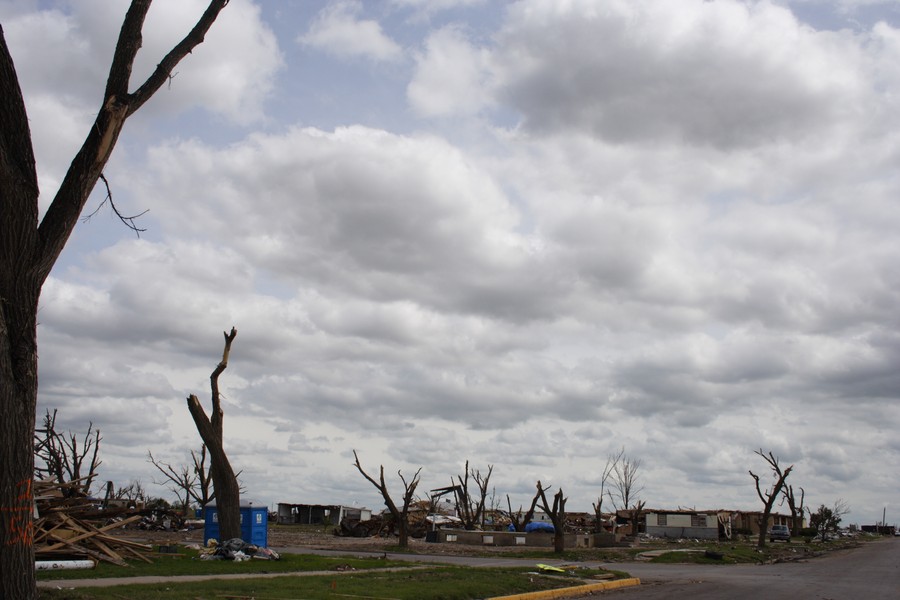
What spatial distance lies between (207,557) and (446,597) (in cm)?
812

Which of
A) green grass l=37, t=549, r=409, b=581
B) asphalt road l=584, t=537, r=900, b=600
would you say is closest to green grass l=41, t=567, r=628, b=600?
green grass l=37, t=549, r=409, b=581

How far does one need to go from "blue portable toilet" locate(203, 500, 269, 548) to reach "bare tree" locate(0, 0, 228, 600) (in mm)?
15181

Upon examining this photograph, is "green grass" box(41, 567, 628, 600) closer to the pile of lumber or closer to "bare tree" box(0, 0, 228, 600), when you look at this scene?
"bare tree" box(0, 0, 228, 600)

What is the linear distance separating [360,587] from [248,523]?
30.8 ft

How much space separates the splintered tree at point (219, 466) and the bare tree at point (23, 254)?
13.6 m

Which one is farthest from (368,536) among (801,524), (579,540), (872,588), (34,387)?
(801,524)

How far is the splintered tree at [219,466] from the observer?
2234 centimetres

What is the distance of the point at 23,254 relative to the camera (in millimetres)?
9172

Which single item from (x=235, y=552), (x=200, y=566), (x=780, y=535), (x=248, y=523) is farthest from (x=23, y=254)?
(x=780, y=535)

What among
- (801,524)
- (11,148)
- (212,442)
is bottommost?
(801,524)

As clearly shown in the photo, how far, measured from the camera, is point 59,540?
17547 mm

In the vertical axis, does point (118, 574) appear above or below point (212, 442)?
below

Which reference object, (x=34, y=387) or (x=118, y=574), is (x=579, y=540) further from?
(x=34, y=387)

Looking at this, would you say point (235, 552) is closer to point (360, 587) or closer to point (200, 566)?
point (200, 566)
